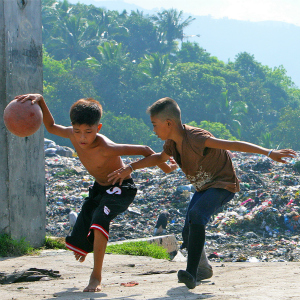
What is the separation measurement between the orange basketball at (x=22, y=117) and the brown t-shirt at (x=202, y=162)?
3.34 ft

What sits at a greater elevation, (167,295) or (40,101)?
(40,101)

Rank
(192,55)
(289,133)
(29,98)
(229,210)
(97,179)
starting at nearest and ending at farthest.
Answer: (29,98) → (97,179) → (229,210) → (289,133) → (192,55)

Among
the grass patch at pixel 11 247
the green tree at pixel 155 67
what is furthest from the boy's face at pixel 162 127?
the green tree at pixel 155 67

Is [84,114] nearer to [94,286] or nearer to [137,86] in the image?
[94,286]

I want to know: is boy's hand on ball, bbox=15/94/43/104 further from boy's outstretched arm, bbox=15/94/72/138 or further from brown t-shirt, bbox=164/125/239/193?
brown t-shirt, bbox=164/125/239/193

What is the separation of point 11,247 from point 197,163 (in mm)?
2339

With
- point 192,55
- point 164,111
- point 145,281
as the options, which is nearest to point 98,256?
point 145,281

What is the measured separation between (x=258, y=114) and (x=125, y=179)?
40.8 m

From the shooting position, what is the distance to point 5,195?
4535 mm

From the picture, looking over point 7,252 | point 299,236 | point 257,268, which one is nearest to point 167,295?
point 257,268

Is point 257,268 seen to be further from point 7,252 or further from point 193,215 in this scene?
point 7,252

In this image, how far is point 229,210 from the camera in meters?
10.5

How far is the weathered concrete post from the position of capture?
4.54 meters

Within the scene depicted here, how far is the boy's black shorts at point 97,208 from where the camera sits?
10.5ft
